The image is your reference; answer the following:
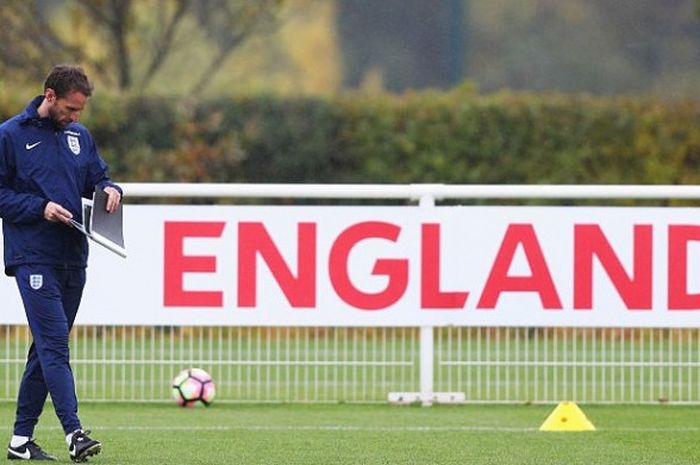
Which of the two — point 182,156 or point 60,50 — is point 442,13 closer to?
point 60,50

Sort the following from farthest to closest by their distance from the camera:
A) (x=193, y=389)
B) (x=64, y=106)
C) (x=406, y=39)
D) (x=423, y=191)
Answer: (x=406, y=39)
(x=423, y=191)
(x=193, y=389)
(x=64, y=106)

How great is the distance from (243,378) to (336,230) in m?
1.30

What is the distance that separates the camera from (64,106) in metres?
8.80

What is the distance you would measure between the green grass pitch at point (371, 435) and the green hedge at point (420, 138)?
8.36 metres

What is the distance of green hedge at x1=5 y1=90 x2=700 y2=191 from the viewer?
67.5 feet

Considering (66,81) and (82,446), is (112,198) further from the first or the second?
(82,446)

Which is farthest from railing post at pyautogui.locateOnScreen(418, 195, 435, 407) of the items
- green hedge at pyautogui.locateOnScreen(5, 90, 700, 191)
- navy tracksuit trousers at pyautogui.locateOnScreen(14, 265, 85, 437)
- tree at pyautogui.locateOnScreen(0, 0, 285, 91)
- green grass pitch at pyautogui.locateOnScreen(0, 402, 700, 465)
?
tree at pyautogui.locateOnScreen(0, 0, 285, 91)

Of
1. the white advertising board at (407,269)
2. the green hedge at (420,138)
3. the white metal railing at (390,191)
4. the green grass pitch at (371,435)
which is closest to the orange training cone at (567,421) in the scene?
the green grass pitch at (371,435)

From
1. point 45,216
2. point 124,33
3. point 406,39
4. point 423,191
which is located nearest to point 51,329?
point 45,216

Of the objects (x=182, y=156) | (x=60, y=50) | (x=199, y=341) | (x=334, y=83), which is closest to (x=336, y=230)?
(x=199, y=341)

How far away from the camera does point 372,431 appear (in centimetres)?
1084

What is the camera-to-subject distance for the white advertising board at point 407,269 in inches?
481

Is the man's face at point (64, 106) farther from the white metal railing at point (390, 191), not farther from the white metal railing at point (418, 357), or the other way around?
the white metal railing at point (418, 357)

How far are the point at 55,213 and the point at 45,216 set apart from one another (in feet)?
0.24
